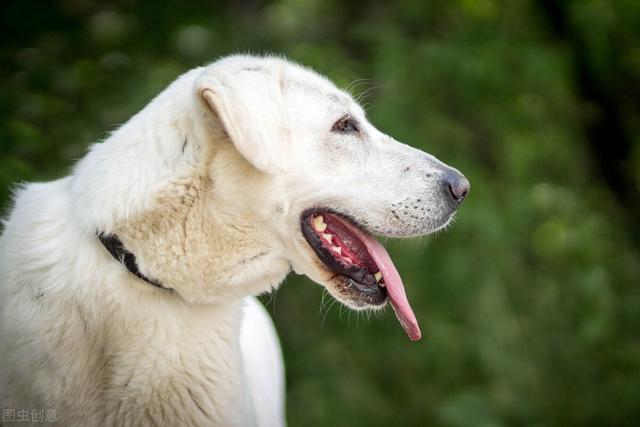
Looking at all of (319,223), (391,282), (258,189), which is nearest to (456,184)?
(391,282)

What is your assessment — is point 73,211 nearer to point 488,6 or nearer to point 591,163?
point 488,6

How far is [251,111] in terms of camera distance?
7.57 feet

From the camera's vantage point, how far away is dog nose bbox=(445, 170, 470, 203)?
265cm

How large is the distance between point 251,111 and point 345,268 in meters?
0.67

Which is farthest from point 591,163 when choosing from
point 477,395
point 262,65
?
point 262,65

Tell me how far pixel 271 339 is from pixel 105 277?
4.21 ft

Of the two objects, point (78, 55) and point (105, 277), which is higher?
point (105, 277)

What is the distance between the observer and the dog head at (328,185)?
243 cm

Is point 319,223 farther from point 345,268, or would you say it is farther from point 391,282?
point 391,282

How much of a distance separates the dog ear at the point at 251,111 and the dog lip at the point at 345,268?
22 cm

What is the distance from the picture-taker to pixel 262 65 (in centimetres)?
256

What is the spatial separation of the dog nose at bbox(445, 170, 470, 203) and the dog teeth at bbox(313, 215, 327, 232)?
0.50 meters

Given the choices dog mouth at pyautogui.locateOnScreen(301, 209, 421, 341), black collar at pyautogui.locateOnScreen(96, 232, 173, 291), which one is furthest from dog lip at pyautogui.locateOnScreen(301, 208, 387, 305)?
black collar at pyautogui.locateOnScreen(96, 232, 173, 291)

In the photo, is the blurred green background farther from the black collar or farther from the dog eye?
the dog eye
